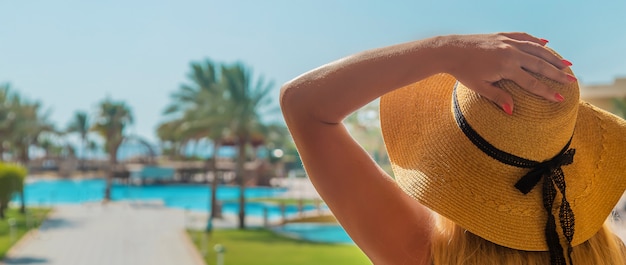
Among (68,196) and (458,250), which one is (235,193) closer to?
(68,196)

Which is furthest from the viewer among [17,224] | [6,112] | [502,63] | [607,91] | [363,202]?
[6,112]

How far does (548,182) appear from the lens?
2.17ft

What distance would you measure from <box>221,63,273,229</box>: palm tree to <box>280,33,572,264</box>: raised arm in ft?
54.6

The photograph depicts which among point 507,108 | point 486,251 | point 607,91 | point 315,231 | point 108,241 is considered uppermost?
point 607,91

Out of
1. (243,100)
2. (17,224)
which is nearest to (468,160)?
(17,224)

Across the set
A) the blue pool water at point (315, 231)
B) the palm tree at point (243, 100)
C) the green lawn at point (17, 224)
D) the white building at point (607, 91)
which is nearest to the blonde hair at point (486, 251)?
the green lawn at point (17, 224)

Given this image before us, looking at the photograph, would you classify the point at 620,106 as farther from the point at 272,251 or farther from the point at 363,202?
the point at 363,202

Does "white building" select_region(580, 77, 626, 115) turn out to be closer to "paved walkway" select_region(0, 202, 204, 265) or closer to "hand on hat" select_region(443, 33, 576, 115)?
"paved walkway" select_region(0, 202, 204, 265)

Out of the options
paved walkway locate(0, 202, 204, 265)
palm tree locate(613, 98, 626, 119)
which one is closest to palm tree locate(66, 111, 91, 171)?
paved walkway locate(0, 202, 204, 265)

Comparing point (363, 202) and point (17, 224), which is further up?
point (363, 202)

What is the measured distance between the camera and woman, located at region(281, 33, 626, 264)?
0.61 metres

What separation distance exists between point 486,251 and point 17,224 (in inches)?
632

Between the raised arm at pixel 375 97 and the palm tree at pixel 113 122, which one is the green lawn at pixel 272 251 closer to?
the raised arm at pixel 375 97

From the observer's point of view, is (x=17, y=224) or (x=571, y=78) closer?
(x=571, y=78)
